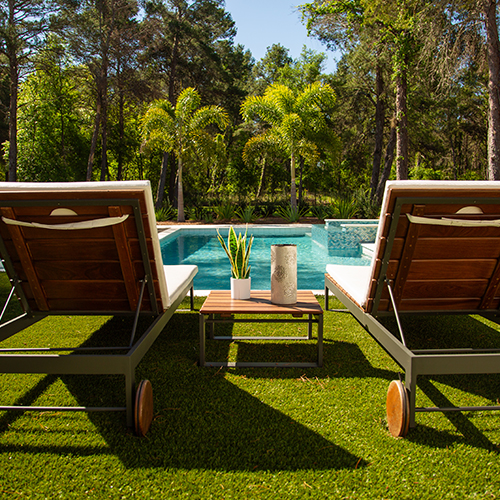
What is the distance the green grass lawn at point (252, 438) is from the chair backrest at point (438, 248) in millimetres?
472

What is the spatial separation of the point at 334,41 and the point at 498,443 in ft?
58.8

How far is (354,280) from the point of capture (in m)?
2.71

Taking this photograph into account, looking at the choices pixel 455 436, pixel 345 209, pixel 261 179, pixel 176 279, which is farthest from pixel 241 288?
pixel 261 179

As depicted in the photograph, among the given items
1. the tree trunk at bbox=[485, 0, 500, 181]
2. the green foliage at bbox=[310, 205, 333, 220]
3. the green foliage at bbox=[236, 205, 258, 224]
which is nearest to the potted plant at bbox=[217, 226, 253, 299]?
the tree trunk at bbox=[485, 0, 500, 181]

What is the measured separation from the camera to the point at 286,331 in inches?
121

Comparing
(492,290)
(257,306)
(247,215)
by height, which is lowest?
(247,215)

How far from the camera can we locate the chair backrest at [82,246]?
181cm

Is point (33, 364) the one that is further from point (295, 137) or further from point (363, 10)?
point (363, 10)

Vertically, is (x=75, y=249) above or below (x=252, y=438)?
above

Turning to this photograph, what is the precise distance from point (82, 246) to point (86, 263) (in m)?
0.11

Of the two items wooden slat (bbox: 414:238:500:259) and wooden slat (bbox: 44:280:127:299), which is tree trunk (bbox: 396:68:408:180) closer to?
wooden slat (bbox: 414:238:500:259)

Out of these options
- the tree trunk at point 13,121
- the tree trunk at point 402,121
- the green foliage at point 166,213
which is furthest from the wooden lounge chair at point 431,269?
the tree trunk at point 13,121

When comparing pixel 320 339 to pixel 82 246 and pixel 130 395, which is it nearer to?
pixel 130 395

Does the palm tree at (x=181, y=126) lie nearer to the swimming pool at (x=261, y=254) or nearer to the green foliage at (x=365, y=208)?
the swimming pool at (x=261, y=254)
